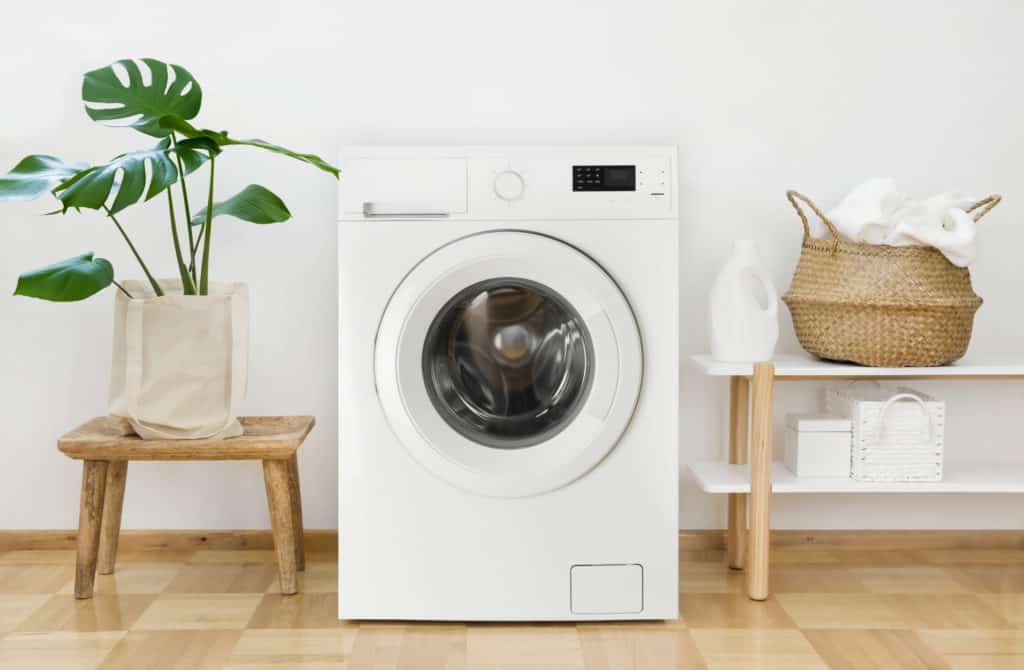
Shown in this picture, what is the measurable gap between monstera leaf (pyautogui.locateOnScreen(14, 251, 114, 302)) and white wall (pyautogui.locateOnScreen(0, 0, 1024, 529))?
490mm

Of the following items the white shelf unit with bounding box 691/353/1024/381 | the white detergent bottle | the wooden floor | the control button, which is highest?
the control button

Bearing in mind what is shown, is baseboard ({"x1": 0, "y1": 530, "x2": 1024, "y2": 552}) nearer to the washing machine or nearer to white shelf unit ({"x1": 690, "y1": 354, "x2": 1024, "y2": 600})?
white shelf unit ({"x1": 690, "y1": 354, "x2": 1024, "y2": 600})

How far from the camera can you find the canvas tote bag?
1.84m

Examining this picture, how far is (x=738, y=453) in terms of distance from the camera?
221 cm

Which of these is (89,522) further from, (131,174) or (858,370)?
(858,370)

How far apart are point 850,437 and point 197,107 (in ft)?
4.59

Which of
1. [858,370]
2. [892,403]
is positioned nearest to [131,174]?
[858,370]

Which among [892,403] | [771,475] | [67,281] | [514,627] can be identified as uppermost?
[67,281]

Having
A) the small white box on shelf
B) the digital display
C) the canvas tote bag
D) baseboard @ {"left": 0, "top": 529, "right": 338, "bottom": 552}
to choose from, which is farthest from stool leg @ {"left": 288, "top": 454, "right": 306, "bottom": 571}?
the small white box on shelf

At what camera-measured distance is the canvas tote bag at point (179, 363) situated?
1.84 m

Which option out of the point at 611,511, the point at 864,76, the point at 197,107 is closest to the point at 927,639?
the point at 611,511

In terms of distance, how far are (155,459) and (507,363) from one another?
674 mm

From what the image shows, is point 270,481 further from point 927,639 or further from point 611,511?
point 927,639

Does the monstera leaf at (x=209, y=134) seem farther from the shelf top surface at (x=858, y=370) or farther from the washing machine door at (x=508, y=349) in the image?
the shelf top surface at (x=858, y=370)
